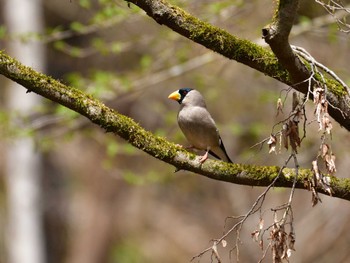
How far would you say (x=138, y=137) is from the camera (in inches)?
148

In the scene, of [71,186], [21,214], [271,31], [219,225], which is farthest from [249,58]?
[71,186]

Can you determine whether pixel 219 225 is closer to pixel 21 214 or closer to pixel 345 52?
pixel 21 214

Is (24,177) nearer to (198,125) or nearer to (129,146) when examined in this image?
(129,146)

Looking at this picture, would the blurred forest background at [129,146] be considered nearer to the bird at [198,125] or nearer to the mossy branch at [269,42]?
the bird at [198,125]

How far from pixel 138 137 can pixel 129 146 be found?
146 inches

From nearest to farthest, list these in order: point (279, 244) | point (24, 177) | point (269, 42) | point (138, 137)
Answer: point (279, 244)
point (269, 42)
point (138, 137)
point (24, 177)

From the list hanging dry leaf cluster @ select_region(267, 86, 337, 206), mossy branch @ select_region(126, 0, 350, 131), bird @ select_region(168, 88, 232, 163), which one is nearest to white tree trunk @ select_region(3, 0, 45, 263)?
bird @ select_region(168, 88, 232, 163)

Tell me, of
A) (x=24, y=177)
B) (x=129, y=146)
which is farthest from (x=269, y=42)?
(x=24, y=177)

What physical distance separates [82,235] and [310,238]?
5.60 m

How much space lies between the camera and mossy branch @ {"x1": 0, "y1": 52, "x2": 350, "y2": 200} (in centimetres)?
359

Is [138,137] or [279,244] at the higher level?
[138,137]

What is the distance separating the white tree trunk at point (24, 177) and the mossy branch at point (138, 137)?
9225 millimetres

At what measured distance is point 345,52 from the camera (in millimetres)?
9141

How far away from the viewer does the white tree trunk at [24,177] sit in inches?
511
